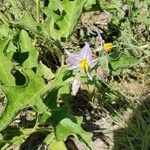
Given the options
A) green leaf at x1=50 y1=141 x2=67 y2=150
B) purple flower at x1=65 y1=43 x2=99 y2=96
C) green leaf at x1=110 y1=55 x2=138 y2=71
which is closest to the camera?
purple flower at x1=65 y1=43 x2=99 y2=96

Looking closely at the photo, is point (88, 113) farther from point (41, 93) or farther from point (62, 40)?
point (41, 93)

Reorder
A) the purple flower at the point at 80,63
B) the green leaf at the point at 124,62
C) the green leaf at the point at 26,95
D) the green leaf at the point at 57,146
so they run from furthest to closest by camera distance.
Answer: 1. the green leaf at the point at 57,146
2. the green leaf at the point at 124,62
3. the purple flower at the point at 80,63
4. the green leaf at the point at 26,95

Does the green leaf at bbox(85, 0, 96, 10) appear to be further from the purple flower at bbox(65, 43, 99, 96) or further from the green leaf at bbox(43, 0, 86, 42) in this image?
the purple flower at bbox(65, 43, 99, 96)

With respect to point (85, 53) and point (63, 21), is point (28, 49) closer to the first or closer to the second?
point (63, 21)

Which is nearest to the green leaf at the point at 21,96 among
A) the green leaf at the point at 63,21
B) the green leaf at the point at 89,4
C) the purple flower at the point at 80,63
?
the purple flower at the point at 80,63

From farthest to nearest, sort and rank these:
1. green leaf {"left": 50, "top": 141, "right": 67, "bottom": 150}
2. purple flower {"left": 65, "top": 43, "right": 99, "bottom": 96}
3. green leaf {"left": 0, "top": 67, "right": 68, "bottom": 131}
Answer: green leaf {"left": 50, "top": 141, "right": 67, "bottom": 150} → purple flower {"left": 65, "top": 43, "right": 99, "bottom": 96} → green leaf {"left": 0, "top": 67, "right": 68, "bottom": 131}

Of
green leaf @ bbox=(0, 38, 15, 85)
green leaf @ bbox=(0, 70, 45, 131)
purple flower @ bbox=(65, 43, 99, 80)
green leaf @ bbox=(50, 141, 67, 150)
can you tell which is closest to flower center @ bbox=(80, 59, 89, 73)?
purple flower @ bbox=(65, 43, 99, 80)

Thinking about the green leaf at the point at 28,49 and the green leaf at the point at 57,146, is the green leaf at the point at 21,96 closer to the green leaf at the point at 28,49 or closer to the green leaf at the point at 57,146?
the green leaf at the point at 28,49
